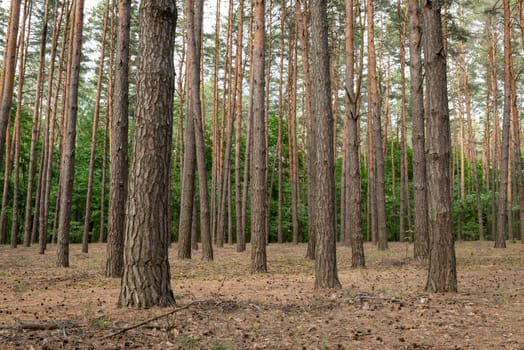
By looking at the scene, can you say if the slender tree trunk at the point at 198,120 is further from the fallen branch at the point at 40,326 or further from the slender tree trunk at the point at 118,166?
the fallen branch at the point at 40,326

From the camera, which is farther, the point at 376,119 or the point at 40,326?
the point at 376,119

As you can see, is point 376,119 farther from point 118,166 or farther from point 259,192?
point 118,166

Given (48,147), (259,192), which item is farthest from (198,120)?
(48,147)

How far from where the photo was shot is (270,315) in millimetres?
4906

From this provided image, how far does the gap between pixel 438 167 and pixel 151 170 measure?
13.8ft

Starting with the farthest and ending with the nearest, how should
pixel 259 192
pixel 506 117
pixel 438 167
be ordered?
pixel 506 117 < pixel 259 192 < pixel 438 167

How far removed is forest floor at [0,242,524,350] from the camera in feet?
12.2

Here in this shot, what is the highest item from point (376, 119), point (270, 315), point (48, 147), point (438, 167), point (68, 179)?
point (376, 119)

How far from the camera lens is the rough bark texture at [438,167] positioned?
625cm

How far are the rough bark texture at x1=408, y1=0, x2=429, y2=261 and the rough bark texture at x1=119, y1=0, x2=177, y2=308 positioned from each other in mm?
7668

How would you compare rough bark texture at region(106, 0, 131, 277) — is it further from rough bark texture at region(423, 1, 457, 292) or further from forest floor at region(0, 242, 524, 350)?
rough bark texture at region(423, 1, 457, 292)

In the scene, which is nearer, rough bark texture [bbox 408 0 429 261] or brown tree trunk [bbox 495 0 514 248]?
rough bark texture [bbox 408 0 429 261]

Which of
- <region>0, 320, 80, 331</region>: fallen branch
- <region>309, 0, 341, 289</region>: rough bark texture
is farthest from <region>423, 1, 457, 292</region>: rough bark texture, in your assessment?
<region>0, 320, 80, 331</region>: fallen branch

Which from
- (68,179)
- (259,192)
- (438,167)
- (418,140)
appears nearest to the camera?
(438,167)
